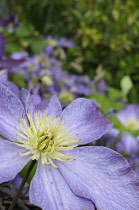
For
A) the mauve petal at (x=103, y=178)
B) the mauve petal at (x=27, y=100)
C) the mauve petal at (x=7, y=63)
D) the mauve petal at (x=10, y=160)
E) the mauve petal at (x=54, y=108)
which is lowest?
the mauve petal at (x=103, y=178)

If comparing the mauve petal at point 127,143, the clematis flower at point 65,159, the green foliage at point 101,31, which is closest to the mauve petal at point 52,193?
the clematis flower at point 65,159

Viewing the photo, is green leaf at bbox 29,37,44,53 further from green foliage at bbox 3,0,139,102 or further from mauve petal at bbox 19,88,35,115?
mauve petal at bbox 19,88,35,115

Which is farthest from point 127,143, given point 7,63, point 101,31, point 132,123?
point 101,31

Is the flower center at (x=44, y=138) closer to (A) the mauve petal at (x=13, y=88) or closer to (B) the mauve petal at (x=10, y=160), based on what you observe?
(B) the mauve petal at (x=10, y=160)

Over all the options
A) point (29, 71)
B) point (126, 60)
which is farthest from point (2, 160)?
point (126, 60)

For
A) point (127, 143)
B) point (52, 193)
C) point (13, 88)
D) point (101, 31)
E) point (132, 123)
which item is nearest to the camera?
point (52, 193)

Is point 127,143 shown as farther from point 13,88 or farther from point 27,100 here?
point 27,100

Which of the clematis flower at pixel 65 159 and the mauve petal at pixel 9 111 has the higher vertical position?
the mauve petal at pixel 9 111

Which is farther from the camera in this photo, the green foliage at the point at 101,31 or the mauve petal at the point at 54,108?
the green foliage at the point at 101,31
